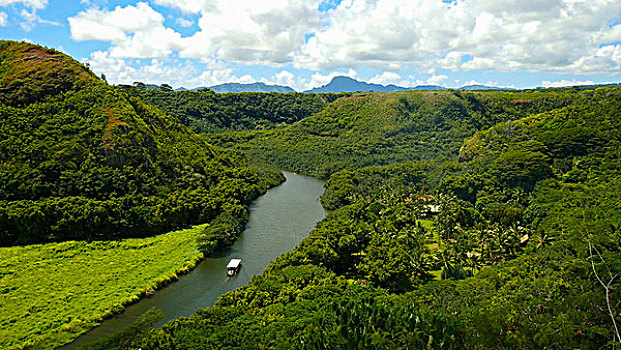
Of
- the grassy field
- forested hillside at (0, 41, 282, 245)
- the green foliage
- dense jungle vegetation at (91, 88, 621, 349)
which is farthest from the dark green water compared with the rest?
the green foliage

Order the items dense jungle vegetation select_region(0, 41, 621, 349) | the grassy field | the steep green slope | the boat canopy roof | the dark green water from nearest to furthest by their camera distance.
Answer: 1. dense jungle vegetation select_region(0, 41, 621, 349)
2. the grassy field
3. the dark green water
4. the boat canopy roof
5. the steep green slope

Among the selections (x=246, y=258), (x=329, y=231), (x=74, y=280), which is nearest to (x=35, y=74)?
(x=74, y=280)

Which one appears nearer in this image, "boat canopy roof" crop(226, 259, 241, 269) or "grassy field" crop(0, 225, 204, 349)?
"grassy field" crop(0, 225, 204, 349)

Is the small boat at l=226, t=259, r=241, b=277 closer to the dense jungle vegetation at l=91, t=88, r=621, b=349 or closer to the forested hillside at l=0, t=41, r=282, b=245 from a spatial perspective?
the dense jungle vegetation at l=91, t=88, r=621, b=349

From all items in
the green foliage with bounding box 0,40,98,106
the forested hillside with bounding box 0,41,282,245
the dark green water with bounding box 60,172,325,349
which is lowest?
the dark green water with bounding box 60,172,325,349

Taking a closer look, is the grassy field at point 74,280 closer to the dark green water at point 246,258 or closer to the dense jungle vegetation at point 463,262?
the dark green water at point 246,258

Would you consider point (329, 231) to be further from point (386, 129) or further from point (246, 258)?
point (386, 129)
